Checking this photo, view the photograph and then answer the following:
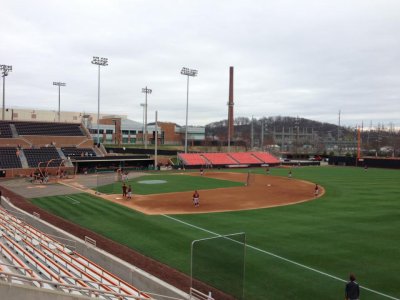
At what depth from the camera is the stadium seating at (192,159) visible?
70188 mm

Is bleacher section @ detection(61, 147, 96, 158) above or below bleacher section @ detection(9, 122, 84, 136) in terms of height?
below

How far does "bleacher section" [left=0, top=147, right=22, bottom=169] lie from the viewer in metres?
52.8

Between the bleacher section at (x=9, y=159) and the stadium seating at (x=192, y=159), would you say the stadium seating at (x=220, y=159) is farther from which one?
the bleacher section at (x=9, y=159)

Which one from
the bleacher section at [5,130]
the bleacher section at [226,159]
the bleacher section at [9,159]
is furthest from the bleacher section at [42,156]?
the bleacher section at [226,159]

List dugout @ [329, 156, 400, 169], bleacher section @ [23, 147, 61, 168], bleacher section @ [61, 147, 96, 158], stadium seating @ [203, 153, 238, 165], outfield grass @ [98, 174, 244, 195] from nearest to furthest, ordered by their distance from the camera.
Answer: outfield grass @ [98, 174, 244, 195] < bleacher section @ [23, 147, 61, 168] < bleacher section @ [61, 147, 96, 158] < dugout @ [329, 156, 400, 169] < stadium seating @ [203, 153, 238, 165]

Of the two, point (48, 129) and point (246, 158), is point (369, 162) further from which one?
point (48, 129)

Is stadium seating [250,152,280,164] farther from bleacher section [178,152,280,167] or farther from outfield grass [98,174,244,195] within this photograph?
outfield grass [98,174,244,195]

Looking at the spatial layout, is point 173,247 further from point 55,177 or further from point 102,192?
point 55,177

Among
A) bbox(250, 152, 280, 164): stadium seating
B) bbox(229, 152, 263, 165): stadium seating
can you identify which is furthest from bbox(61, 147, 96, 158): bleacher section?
bbox(250, 152, 280, 164): stadium seating

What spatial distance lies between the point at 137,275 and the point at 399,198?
28477mm

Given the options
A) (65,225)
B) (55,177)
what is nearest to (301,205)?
(65,225)

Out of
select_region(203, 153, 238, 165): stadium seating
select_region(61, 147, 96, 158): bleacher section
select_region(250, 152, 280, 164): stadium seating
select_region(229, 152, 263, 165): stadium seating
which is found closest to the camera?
select_region(61, 147, 96, 158): bleacher section

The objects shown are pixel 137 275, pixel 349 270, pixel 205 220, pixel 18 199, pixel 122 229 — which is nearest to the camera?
pixel 137 275

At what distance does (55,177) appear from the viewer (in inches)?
2003
